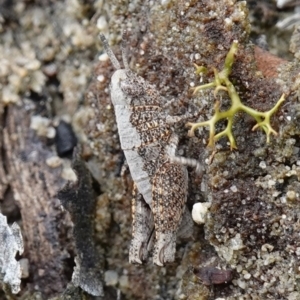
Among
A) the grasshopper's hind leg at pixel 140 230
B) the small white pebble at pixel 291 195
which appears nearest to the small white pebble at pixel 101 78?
the grasshopper's hind leg at pixel 140 230

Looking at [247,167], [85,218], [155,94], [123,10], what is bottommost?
[85,218]

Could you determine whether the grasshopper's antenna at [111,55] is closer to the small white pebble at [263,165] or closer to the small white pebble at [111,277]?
the small white pebble at [263,165]

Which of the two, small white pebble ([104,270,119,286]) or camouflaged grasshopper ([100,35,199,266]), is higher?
camouflaged grasshopper ([100,35,199,266])

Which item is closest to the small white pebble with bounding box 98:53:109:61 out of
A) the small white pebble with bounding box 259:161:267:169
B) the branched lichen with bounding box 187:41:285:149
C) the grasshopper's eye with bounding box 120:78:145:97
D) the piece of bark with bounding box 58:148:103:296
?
the grasshopper's eye with bounding box 120:78:145:97

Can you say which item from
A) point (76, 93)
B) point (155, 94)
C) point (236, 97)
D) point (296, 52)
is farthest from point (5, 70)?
point (296, 52)

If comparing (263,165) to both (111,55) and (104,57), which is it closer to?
(111,55)

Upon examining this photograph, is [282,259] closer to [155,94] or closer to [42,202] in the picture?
[155,94]

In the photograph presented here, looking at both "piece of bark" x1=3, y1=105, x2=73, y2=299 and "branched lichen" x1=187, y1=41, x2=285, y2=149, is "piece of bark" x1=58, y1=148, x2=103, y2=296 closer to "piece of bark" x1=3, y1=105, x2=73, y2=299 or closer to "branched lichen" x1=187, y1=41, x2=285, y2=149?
"piece of bark" x1=3, y1=105, x2=73, y2=299

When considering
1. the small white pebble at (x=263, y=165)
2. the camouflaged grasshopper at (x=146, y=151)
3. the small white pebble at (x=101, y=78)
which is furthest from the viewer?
the small white pebble at (x=101, y=78)
